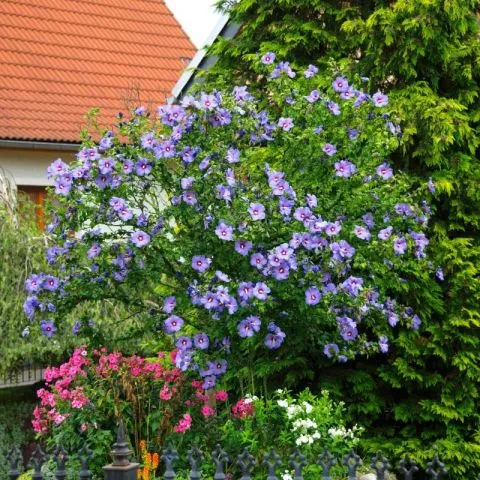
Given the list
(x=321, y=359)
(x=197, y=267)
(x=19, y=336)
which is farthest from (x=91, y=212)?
(x=19, y=336)

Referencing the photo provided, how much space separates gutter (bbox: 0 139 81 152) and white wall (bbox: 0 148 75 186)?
16cm

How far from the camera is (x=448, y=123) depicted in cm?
768

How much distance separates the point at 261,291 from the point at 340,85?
60.3 inches

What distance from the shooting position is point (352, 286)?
629 centimetres

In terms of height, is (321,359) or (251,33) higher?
(251,33)

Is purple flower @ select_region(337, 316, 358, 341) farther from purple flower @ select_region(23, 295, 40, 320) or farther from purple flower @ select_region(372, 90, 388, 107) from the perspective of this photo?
purple flower @ select_region(23, 295, 40, 320)

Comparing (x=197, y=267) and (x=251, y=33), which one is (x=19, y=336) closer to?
(x=251, y=33)

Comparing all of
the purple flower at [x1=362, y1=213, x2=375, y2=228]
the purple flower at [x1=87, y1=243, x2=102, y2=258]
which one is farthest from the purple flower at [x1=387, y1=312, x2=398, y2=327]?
the purple flower at [x1=87, y1=243, x2=102, y2=258]

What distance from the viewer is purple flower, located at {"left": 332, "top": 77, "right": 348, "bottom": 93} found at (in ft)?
→ 22.2

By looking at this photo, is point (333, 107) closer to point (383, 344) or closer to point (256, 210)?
point (256, 210)

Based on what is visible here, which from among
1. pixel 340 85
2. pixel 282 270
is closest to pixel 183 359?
pixel 282 270

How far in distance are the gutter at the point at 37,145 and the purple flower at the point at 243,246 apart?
371 inches

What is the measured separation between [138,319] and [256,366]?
388 cm

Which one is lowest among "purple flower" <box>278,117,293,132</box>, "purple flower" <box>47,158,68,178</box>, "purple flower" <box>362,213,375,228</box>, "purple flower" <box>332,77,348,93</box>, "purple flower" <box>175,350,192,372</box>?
"purple flower" <box>175,350,192,372</box>
